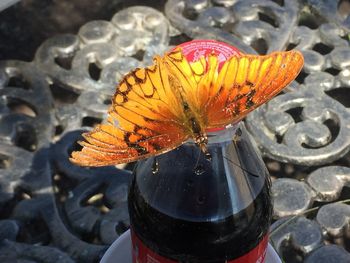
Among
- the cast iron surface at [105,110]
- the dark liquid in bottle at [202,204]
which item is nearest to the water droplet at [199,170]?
the dark liquid in bottle at [202,204]

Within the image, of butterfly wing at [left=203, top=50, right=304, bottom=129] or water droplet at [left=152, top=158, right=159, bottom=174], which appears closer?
butterfly wing at [left=203, top=50, right=304, bottom=129]

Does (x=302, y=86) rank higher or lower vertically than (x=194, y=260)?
lower

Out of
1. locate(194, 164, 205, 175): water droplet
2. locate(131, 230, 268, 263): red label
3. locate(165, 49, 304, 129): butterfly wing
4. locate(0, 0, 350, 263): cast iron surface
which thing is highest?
locate(165, 49, 304, 129): butterfly wing

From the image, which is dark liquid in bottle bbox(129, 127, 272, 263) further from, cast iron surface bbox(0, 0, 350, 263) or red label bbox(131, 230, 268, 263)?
cast iron surface bbox(0, 0, 350, 263)

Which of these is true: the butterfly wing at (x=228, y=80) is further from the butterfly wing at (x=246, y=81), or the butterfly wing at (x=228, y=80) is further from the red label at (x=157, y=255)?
the red label at (x=157, y=255)

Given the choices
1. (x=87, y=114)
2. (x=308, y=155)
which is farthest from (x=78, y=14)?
(x=308, y=155)

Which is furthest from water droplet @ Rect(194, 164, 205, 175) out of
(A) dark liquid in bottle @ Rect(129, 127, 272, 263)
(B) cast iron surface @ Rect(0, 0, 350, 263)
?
(B) cast iron surface @ Rect(0, 0, 350, 263)

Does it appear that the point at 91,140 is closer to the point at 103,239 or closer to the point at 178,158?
the point at 178,158

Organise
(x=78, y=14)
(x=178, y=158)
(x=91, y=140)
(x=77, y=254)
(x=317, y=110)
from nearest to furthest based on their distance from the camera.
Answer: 1. (x=91, y=140)
2. (x=178, y=158)
3. (x=77, y=254)
4. (x=317, y=110)
5. (x=78, y=14)
